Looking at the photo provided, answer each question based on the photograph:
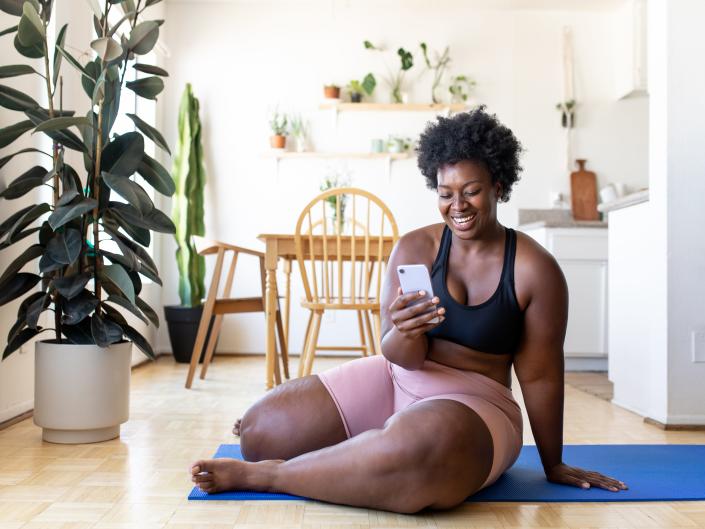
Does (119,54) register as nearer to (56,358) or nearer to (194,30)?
(56,358)

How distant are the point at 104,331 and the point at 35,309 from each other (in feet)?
0.70

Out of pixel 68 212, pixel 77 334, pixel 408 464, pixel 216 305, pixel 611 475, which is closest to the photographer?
pixel 408 464

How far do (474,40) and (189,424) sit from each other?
369 centimetres

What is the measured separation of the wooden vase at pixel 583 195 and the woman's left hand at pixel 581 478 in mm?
3547

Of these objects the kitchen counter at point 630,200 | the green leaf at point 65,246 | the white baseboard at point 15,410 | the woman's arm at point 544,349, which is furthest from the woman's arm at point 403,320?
the white baseboard at point 15,410

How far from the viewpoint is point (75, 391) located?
7.54ft

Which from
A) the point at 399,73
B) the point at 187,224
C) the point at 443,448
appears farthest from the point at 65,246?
the point at 399,73

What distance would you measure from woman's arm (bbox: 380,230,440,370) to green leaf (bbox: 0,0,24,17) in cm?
142

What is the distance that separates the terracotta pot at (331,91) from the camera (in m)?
5.11

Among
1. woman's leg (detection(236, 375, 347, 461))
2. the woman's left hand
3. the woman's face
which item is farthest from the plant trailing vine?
the woman's left hand

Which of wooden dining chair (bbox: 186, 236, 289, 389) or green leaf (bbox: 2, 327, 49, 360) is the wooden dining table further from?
green leaf (bbox: 2, 327, 49, 360)

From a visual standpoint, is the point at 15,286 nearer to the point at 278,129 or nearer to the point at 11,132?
the point at 11,132

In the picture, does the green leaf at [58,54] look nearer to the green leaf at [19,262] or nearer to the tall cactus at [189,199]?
the green leaf at [19,262]

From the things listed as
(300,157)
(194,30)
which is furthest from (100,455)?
(194,30)
